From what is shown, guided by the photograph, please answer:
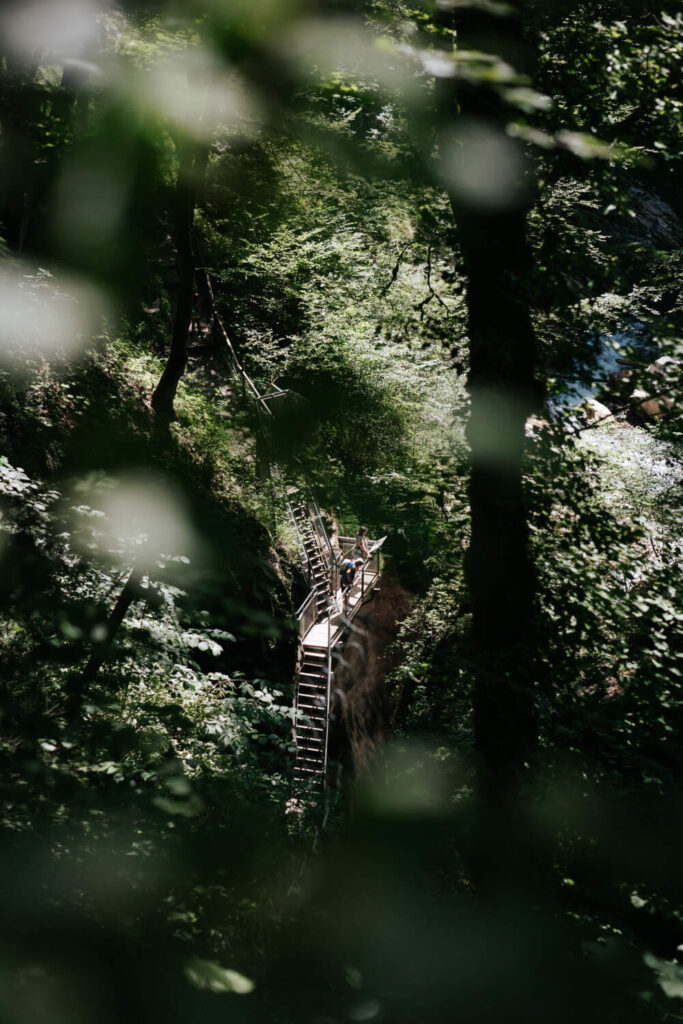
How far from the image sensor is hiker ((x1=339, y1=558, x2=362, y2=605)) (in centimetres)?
1070

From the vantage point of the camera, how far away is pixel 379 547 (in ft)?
31.6

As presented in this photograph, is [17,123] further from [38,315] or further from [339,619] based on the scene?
[339,619]

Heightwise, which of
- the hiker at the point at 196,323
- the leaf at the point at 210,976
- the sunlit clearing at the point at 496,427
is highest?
the hiker at the point at 196,323

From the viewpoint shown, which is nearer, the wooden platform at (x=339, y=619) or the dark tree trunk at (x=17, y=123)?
the dark tree trunk at (x=17, y=123)

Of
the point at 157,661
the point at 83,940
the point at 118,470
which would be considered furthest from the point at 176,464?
the point at 83,940

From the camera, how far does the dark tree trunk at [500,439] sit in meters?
4.34

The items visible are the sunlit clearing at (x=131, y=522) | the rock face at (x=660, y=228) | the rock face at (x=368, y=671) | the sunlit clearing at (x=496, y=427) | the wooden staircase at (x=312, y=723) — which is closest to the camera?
the sunlit clearing at (x=131, y=522)

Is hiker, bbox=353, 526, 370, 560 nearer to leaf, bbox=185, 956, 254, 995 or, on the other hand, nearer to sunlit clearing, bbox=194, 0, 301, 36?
sunlit clearing, bbox=194, 0, 301, 36

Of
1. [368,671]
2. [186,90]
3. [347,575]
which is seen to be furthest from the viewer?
[347,575]

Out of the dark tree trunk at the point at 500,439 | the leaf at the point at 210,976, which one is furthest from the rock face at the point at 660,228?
the leaf at the point at 210,976

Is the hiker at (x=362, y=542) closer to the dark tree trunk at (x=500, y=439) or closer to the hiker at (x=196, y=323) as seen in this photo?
the dark tree trunk at (x=500, y=439)

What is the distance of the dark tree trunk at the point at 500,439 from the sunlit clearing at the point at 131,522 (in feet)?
6.62

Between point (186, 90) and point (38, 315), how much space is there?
14.5 feet

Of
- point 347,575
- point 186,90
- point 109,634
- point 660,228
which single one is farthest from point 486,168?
point 347,575
